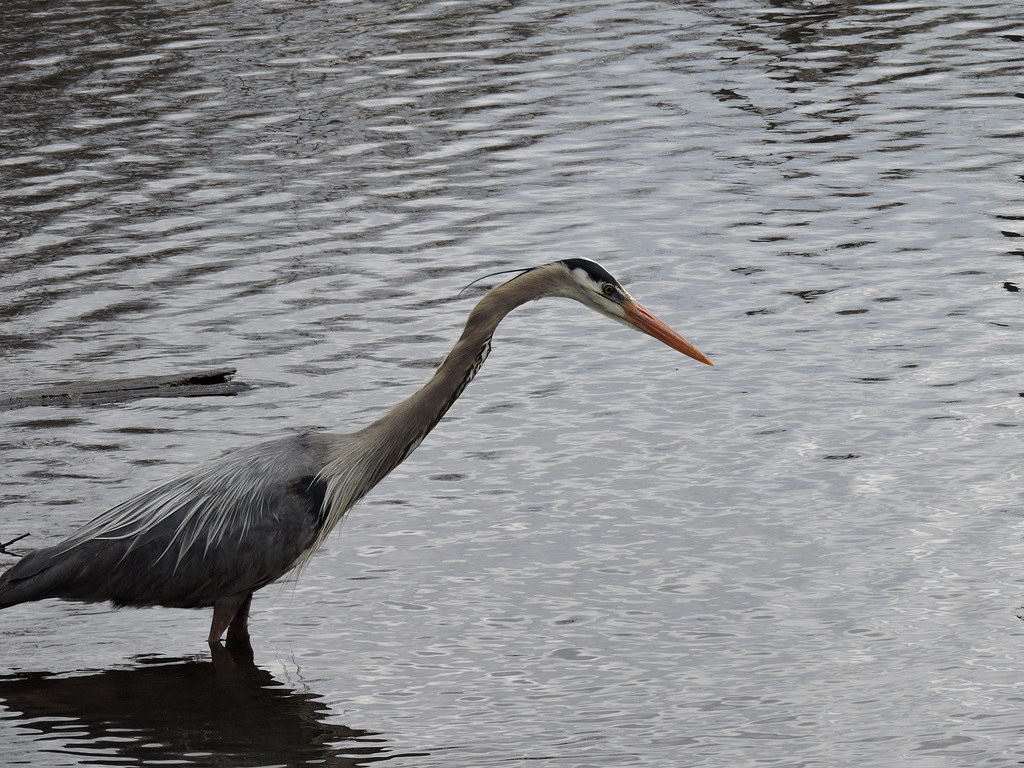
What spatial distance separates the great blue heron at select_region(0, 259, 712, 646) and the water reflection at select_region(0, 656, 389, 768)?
11.4 inches

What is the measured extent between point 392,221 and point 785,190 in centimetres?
347

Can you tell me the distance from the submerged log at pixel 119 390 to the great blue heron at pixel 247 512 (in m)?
2.61

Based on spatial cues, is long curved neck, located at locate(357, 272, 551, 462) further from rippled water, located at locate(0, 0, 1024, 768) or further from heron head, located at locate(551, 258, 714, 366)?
rippled water, located at locate(0, 0, 1024, 768)

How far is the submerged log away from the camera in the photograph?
33.3 ft

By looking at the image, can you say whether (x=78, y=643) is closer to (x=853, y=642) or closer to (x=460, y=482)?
(x=460, y=482)

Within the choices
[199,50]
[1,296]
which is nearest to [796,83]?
[199,50]

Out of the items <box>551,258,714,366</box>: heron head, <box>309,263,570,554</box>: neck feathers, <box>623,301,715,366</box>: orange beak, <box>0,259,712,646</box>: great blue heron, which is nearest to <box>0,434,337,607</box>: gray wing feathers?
<box>0,259,712,646</box>: great blue heron

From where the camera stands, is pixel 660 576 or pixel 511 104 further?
pixel 511 104

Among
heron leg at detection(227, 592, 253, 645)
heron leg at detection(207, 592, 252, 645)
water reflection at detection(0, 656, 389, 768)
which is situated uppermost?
heron leg at detection(207, 592, 252, 645)

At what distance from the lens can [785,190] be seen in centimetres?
1391

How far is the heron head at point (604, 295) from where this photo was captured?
7520 millimetres

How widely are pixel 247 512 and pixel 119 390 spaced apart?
327 cm

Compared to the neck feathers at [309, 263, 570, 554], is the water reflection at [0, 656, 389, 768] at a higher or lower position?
→ lower

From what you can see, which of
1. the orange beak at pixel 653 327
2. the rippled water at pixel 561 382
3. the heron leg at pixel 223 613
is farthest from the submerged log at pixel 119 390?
the orange beak at pixel 653 327
